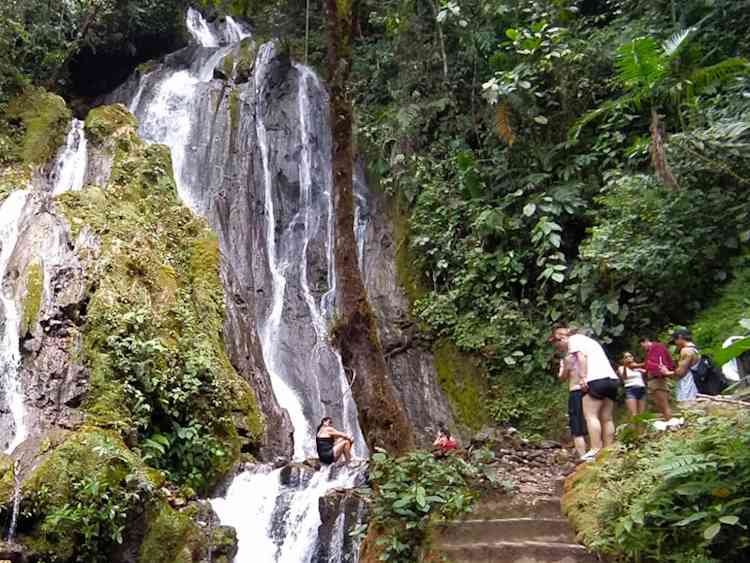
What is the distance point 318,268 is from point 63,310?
6.28 meters

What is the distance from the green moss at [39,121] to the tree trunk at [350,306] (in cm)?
1060

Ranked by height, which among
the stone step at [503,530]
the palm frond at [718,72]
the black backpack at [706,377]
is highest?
the palm frond at [718,72]

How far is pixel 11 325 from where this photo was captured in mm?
8992

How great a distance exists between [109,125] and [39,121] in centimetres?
178

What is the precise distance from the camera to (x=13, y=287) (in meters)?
9.52

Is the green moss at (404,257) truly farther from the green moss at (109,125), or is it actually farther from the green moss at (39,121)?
the green moss at (39,121)

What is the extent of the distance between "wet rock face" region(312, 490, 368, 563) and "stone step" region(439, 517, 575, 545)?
88.2 inches

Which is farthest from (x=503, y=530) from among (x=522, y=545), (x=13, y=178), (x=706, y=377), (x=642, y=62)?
(x=13, y=178)

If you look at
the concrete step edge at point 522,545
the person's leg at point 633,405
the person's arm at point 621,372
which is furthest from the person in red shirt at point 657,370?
the concrete step edge at point 522,545

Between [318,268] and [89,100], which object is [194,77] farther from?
[318,268]

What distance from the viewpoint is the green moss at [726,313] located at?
8.20 m

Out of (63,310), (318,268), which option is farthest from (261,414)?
(318,268)

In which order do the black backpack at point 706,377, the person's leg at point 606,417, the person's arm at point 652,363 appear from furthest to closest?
1. the black backpack at point 706,377
2. the person's arm at point 652,363
3. the person's leg at point 606,417

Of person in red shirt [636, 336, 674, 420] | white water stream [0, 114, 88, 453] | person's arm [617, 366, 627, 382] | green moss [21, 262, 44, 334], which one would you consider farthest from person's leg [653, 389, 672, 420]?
green moss [21, 262, 44, 334]
